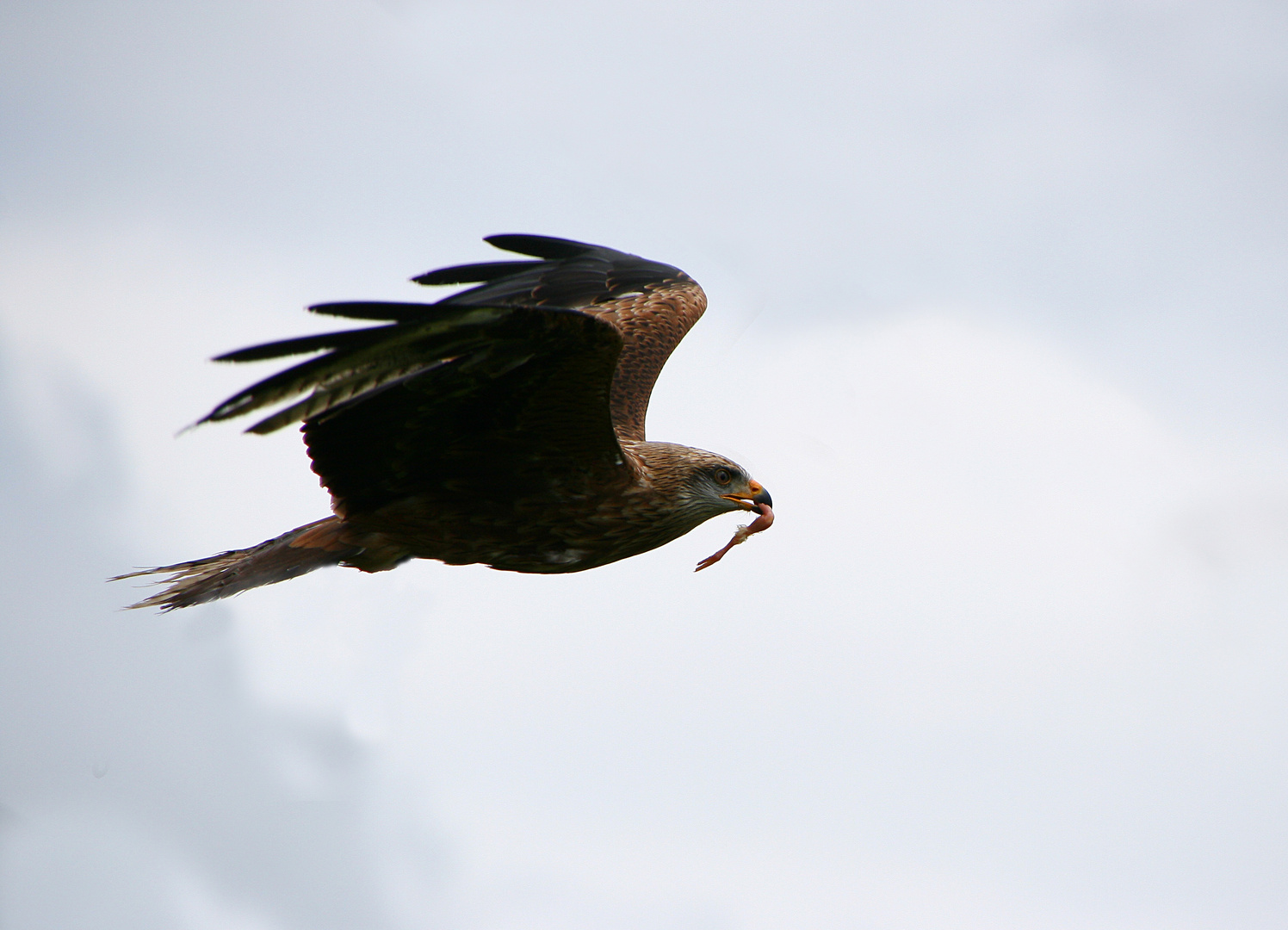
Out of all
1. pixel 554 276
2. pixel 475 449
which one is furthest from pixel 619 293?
pixel 475 449

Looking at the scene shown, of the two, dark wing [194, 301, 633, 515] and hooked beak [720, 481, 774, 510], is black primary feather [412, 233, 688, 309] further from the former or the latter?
hooked beak [720, 481, 774, 510]

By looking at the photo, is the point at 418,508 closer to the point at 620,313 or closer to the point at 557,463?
the point at 557,463

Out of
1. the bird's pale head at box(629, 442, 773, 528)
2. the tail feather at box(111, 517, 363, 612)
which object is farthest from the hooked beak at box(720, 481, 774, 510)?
the tail feather at box(111, 517, 363, 612)

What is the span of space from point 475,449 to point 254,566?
1.89 meters

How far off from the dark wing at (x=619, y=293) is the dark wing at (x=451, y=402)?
89cm

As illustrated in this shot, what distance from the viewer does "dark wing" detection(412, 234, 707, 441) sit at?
6.85 metres

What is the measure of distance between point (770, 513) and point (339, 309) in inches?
129

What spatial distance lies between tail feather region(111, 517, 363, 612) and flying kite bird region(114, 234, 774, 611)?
0.04 ft

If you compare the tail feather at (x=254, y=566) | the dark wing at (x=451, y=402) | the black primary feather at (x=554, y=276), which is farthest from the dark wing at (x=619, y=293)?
the tail feather at (x=254, y=566)

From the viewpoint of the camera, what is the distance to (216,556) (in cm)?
751

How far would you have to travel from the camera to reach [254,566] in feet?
22.8

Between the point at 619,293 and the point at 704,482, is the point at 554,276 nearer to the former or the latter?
the point at 619,293

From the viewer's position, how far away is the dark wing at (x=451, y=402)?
4711mm

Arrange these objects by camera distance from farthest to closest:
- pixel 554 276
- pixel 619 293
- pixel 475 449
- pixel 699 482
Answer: pixel 619 293 → pixel 554 276 → pixel 699 482 → pixel 475 449
